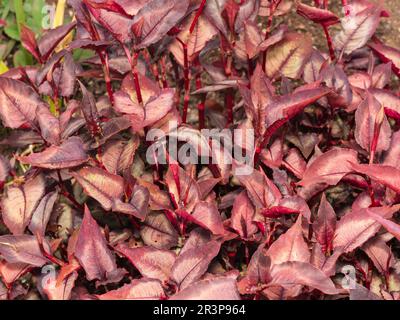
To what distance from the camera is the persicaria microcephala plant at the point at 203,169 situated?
51.1 inches

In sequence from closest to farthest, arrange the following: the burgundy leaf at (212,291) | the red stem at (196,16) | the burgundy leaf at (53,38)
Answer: the burgundy leaf at (212,291), the red stem at (196,16), the burgundy leaf at (53,38)

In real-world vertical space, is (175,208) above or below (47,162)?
below

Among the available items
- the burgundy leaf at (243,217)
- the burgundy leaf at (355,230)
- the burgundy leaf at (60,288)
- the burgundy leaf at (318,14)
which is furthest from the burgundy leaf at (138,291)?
the burgundy leaf at (318,14)

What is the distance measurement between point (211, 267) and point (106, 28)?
1.83ft

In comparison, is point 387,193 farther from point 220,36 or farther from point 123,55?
point 123,55

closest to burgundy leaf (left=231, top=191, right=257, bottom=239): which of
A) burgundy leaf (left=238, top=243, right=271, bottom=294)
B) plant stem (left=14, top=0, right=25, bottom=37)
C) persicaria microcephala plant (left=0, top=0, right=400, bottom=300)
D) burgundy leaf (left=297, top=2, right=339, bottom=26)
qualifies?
persicaria microcephala plant (left=0, top=0, right=400, bottom=300)

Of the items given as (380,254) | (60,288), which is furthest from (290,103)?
(60,288)

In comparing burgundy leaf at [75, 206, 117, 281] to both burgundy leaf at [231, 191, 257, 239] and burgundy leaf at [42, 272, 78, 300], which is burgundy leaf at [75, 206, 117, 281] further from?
burgundy leaf at [231, 191, 257, 239]

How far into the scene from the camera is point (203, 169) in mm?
1578

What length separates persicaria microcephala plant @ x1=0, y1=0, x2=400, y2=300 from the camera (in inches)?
51.1

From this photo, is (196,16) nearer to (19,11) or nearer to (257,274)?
(257,274)

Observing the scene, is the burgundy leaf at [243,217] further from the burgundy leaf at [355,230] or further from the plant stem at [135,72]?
the plant stem at [135,72]
